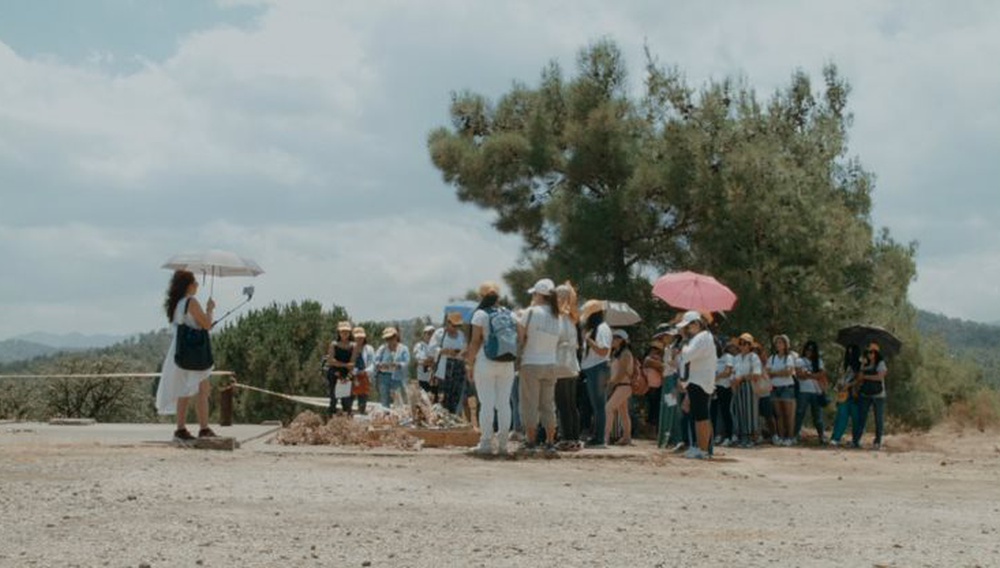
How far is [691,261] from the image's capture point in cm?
2452

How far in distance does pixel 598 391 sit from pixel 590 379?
17cm

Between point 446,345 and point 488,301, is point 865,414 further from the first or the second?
point 488,301

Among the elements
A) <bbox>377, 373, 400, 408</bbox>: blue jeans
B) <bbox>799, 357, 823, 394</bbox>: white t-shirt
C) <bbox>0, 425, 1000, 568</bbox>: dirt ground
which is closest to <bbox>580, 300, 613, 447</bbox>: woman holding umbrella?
<bbox>0, 425, 1000, 568</bbox>: dirt ground

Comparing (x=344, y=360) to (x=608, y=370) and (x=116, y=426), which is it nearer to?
(x=116, y=426)

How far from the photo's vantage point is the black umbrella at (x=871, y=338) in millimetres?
19203

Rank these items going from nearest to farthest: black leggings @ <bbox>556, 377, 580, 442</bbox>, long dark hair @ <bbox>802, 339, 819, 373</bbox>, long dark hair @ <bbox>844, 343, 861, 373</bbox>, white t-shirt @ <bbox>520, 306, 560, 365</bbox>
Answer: white t-shirt @ <bbox>520, 306, 560, 365</bbox> → black leggings @ <bbox>556, 377, 580, 442</bbox> → long dark hair @ <bbox>844, 343, 861, 373</bbox> → long dark hair @ <bbox>802, 339, 819, 373</bbox>

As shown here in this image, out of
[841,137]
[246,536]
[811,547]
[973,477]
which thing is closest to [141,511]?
[246,536]

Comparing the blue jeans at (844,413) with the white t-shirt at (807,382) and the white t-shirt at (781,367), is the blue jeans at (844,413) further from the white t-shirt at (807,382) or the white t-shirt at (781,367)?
the white t-shirt at (781,367)

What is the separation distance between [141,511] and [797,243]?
1755 centimetres

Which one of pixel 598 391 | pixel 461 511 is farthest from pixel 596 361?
pixel 461 511

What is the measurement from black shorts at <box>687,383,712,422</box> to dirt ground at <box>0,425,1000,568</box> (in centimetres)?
58

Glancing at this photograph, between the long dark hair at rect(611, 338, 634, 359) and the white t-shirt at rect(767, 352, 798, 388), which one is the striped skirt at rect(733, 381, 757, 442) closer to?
the white t-shirt at rect(767, 352, 798, 388)

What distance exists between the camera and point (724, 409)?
17.2m

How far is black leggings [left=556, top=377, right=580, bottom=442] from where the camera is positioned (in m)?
13.9
